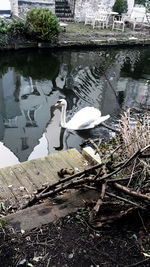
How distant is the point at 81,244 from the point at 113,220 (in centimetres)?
39

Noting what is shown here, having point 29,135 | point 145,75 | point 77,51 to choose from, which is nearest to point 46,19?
point 77,51

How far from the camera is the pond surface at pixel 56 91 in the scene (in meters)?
6.83

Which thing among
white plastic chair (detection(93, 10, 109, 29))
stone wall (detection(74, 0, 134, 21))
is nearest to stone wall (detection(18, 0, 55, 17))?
stone wall (detection(74, 0, 134, 21))

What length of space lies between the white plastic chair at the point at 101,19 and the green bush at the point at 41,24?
4.71 metres

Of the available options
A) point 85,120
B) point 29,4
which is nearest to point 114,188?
point 85,120

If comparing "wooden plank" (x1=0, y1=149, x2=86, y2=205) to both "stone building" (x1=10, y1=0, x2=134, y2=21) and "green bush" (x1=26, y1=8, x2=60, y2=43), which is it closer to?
"green bush" (x1=26, y1=8, x2=60, y2=43)

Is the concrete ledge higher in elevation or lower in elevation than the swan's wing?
higher

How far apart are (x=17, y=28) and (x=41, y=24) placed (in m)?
1.13

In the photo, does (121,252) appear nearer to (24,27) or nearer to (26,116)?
(26,116)

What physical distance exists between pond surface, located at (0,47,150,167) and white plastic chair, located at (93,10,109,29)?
122 inches

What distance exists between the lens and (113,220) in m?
2.69

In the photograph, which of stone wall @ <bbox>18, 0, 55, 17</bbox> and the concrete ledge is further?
stone wall @ <bbox>18, 0, 55, 17</bbox>

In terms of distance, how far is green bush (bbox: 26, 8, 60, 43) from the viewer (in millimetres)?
12508

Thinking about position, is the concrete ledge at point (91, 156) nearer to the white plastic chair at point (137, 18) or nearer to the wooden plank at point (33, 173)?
the wooden plank at point (33, 173)
